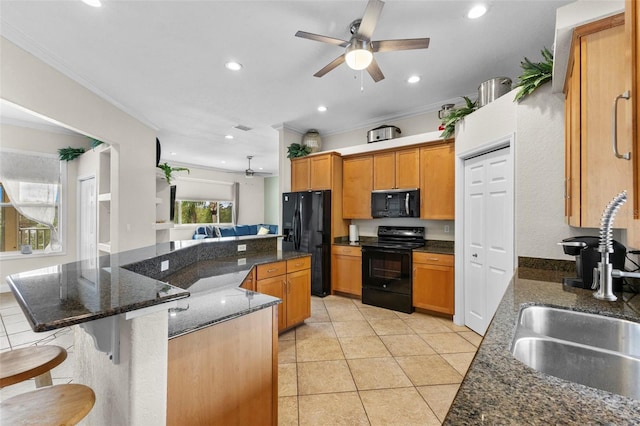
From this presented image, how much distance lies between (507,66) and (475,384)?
11.4ft

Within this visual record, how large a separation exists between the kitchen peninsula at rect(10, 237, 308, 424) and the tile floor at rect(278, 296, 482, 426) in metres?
0.65

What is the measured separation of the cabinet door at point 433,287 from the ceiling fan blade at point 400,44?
2.54m

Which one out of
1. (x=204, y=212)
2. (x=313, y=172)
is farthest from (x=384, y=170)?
(x=204, y=212)

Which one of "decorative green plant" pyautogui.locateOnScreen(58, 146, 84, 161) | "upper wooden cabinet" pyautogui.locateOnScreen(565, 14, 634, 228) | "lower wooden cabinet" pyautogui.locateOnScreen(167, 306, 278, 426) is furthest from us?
"decorative green plant" pyautogui.locateOnScreen(58, 146, 84, 161)

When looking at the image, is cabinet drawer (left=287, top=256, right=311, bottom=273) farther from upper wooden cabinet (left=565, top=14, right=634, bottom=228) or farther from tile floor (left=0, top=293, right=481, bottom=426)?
upper wooden cabinet (left=565, top=14, right=634, bottom=228)

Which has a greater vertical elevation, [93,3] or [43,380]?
[93,3]

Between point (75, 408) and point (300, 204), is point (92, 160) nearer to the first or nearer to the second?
point (300, 204)

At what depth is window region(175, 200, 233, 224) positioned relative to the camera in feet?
27.4

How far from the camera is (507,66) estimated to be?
2959 millimetres

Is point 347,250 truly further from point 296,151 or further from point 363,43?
point 363,43

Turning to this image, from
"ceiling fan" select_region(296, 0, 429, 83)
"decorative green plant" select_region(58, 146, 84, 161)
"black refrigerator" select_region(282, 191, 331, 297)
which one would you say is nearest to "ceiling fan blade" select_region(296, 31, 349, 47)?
"ceiling fan" select_region(296, 0, 429, 83)

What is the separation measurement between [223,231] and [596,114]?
330 inches

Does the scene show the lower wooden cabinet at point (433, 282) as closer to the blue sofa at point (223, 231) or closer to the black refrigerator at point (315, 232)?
the black refrigerator at point (315, 232)

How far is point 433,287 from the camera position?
11.5 feet
